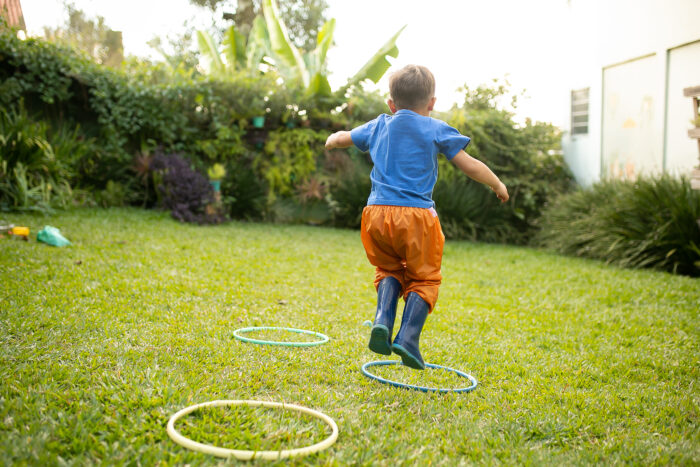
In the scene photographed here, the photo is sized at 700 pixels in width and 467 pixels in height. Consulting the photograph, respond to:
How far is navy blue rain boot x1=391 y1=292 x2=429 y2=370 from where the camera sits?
9.02 ft

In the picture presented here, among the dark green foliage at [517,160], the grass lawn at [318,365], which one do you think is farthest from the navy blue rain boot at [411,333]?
the dark green foliage at [517,160]

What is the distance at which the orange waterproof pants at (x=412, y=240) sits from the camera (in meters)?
2.94

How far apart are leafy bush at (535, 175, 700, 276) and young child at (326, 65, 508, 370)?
18.3ft

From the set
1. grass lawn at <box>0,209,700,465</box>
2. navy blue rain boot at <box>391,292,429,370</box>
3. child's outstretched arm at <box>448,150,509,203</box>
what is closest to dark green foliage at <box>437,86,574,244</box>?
grass lawn at <box>0,209,700,465</box>

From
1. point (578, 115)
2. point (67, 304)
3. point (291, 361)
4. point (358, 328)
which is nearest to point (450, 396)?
point (291, 361)

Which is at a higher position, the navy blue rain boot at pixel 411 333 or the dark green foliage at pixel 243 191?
the dark green foliage at pixel 243 191

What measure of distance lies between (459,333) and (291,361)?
154cm

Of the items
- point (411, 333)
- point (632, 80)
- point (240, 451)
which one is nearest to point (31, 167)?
point (411, 333)

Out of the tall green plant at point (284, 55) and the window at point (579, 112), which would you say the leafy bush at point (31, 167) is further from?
the window at point (579, 112)

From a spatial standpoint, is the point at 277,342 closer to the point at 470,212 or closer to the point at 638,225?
the point at 638,225

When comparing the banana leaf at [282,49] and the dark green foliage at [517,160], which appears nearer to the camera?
the dark green foliage at [517,160]

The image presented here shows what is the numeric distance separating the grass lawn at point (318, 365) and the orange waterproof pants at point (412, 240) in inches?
22.6

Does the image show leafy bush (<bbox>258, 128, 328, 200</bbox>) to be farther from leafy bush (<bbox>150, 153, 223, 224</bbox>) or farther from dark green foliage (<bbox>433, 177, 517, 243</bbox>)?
dark green foliage (<bbox>433, 177, 517, 243</bbox>)

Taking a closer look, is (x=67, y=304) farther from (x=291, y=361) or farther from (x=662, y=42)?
(x=662, y=42)
